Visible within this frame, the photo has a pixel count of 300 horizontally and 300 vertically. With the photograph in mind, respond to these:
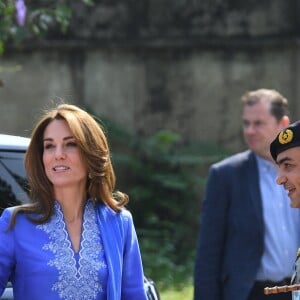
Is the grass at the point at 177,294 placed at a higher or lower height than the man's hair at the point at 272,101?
lower

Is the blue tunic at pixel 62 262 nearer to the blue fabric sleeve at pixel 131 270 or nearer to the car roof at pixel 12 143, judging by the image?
the blue fabric sleeve at pixel 131 270

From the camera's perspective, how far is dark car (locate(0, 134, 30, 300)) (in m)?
5.42

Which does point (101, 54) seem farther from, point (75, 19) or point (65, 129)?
point (65, 129)

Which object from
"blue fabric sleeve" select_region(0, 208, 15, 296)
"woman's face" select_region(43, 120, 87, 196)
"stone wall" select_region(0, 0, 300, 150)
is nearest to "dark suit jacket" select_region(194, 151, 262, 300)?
"woman's face" select_region(43, 120, 87, 196)

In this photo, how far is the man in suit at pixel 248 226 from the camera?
5832 millimetres

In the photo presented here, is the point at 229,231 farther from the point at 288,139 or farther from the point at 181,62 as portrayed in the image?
the point at 181,62

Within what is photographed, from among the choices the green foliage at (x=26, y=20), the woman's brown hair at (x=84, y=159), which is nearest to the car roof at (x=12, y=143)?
the woman's brown hair at (x=84, y=159)

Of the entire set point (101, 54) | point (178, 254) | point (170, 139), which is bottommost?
point (178, 254)

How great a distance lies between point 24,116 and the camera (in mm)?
13039

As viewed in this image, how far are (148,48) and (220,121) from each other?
1.29 metres

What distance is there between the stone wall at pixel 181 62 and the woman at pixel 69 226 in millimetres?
8507

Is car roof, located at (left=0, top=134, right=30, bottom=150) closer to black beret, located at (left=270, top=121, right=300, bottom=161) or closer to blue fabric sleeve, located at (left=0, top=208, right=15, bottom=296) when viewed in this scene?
blue fabric sleeve, located at (left=0, top=208, right=15, bottom=296)

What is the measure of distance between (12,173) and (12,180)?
0.04m

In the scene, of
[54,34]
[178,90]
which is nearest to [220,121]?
[178,90]
